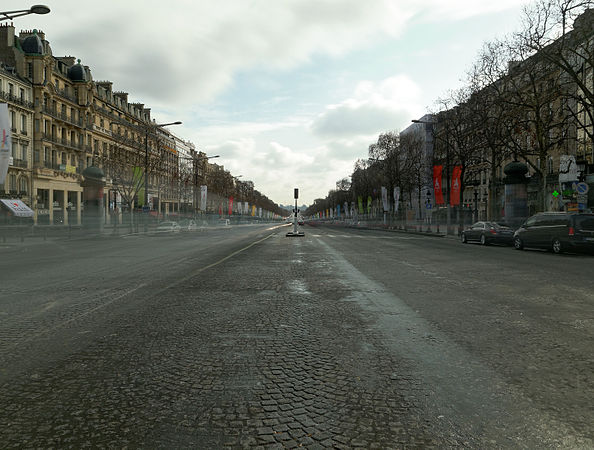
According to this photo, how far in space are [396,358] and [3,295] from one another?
686cm

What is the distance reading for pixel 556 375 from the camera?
3.58 meters

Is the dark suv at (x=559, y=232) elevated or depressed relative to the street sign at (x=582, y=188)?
depressed

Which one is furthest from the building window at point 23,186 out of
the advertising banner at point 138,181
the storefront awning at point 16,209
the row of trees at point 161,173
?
the storefront awning at point 16,209

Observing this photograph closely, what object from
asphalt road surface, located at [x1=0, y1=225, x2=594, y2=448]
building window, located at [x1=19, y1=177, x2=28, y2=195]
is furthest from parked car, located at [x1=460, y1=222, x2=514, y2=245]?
building window, located at [x1=19, y1=177, x2=28, y2=195]

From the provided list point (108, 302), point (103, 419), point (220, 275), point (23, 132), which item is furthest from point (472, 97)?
point (23, 132)

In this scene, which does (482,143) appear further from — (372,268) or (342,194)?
(342,194)

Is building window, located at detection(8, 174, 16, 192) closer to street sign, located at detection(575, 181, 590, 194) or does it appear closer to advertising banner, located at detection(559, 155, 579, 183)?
advertising banner, located at detection(559, 155, 579, 183)

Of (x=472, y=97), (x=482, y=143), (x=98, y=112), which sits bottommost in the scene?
(x=482, y=143)

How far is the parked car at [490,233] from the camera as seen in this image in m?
24.3

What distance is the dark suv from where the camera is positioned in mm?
17312

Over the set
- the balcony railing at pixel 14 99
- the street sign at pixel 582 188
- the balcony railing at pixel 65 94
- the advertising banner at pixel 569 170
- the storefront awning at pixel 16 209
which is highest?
the balcony railing at pixel 65 94

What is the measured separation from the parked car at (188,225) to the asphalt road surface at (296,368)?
164 ft

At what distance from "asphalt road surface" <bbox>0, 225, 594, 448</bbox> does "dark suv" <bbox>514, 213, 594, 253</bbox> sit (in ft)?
36.5

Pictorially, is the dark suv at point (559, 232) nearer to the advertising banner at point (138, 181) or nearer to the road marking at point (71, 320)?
the road marking at point (71, 320)
